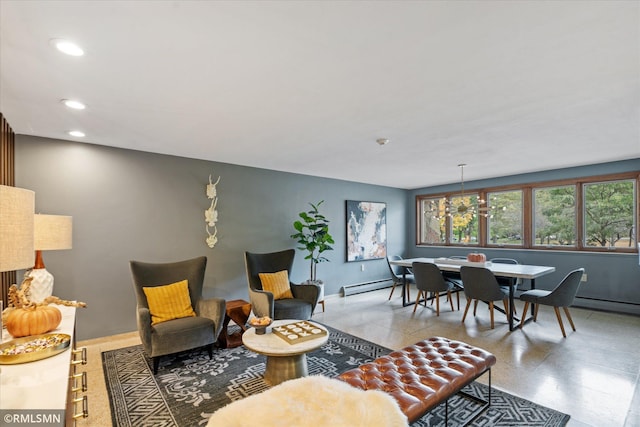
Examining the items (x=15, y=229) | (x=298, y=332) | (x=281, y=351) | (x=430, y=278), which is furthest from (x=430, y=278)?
(x=15, y=229)

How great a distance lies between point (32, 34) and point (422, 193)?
22.9 feet

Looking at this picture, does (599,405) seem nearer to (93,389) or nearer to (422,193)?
(93,389)

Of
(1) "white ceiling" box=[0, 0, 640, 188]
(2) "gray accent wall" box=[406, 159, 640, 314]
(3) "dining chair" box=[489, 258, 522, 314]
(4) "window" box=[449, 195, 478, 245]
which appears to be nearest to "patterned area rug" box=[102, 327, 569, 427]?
(3) "dining chair" box=[489, 258, 522, 314]

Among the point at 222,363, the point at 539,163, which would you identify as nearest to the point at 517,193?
the point at 539,163

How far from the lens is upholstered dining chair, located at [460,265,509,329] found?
391 centimetres

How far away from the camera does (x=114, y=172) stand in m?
3.71

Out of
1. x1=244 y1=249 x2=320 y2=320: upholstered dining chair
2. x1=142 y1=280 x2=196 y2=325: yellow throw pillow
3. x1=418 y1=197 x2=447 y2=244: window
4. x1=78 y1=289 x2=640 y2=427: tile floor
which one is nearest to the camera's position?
x1=78 y1=289 x2=640 y2=427: tile floor

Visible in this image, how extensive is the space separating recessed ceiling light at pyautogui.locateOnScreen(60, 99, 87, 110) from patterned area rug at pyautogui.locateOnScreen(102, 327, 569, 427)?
2343mm

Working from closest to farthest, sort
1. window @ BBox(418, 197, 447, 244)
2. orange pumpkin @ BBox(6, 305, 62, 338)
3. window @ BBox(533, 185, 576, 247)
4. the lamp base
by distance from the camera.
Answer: orange pumpkin @ BBox(6, 305, 62, 338) → the lamp base → window @ BBox(533, 185, 576, 247) → window @ BBox(418, 197, 447, 244)

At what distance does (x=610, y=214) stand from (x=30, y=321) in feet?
22.8

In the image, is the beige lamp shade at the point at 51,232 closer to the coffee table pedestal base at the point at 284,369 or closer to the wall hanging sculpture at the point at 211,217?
the coffee table pedestal base at the point at 284,369

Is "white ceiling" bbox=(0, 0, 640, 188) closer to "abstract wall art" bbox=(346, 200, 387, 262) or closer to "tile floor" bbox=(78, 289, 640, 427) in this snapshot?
"tile floor" bbox=(78, 289, 640, 427)

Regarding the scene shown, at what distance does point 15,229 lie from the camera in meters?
0.95

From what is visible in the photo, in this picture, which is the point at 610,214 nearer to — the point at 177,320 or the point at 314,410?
the point at 314,410
